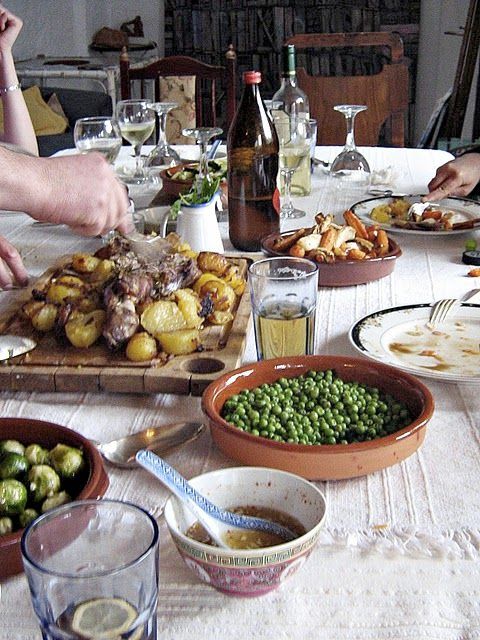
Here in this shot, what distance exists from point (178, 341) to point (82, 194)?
10.3 inches

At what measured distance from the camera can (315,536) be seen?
24.9 inches

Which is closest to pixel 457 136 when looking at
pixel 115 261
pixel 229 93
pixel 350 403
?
pixel 229 93

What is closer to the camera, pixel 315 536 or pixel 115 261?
pixel 315 536

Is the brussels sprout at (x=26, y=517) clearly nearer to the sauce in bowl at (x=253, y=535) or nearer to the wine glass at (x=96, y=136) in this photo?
the sauce in bowl at (x=253, y=535)

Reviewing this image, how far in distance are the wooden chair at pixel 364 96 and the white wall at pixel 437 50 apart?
257 centimetres

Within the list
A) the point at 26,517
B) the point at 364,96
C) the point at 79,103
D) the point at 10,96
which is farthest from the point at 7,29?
the point at 79,103

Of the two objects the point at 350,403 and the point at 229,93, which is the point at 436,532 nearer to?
the point at 350,403

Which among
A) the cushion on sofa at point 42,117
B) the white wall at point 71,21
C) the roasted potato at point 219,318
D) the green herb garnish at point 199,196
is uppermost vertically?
the white wall at point 71,21

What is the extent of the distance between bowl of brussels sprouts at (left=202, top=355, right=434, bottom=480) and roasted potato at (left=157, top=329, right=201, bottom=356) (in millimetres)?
134

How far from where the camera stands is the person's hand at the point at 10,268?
1.32 metres

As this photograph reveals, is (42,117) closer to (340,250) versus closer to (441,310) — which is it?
Result: (340,250)

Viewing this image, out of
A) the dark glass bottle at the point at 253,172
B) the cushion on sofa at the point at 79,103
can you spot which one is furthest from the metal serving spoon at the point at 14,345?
the cushion on sofa at the point at 79,103

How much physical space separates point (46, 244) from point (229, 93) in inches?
57.5

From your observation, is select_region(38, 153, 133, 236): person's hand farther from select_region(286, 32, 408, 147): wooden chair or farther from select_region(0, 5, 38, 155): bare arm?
select_region(286, 32, 408, 147): wooden chair
